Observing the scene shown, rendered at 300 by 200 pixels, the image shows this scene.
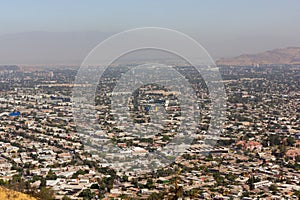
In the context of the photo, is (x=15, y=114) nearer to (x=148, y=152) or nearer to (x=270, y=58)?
(x=148, y=152)

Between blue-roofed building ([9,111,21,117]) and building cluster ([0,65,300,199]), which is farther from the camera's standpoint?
blue-roofed building ([9,111,21,117])

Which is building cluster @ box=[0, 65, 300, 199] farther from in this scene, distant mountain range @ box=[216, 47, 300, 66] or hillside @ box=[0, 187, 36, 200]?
distant mountain range @ box=[216, 47, 300, 66]

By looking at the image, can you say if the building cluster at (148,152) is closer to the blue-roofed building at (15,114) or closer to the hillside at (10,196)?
the blue-roofed building at (15,114)

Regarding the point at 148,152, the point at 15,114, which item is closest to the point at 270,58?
the point at 15,114

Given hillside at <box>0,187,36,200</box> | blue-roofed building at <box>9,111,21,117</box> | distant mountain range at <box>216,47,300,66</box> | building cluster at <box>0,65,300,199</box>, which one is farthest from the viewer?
distant mountain range at <box>216,47,300,66</box>

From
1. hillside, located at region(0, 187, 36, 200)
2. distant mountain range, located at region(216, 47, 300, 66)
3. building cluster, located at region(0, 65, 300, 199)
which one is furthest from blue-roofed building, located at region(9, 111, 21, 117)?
distant mountain range, located at region(216, 47, 300, 66)

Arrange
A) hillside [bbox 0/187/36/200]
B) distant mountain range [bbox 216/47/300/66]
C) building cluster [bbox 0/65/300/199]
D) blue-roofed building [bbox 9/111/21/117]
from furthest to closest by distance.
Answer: distant mountain range [bbox 216/47/300/66], blue-roofed building [bbox 9/111/21/117], building cluster [bbox 0/65/300/199], hillside [bbox 0/187/36/200]

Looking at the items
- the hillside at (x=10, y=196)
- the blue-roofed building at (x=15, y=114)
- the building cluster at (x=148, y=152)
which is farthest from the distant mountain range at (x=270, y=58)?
the hillside at (x=10, y=196)

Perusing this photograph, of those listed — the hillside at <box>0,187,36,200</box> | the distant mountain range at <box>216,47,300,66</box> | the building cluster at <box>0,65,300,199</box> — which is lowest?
the building cluster at <box>0,65,300,199</box>
